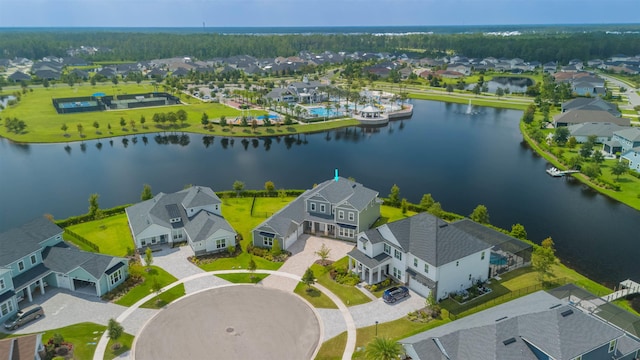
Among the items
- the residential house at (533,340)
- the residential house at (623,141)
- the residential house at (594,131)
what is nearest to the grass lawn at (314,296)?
the residential house at (533,340)

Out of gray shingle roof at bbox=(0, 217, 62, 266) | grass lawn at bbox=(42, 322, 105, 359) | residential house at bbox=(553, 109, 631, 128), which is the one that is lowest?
grass lawn at bbox=(42, 322, 105, 359)

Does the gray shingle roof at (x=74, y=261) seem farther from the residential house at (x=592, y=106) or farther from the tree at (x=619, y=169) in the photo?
the residential house at (x=592, y=106)

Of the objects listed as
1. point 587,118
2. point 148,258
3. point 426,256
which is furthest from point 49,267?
point 587,118

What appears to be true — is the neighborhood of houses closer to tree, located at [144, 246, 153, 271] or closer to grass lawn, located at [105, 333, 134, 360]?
tree, located at [144, 246, 153, 271]

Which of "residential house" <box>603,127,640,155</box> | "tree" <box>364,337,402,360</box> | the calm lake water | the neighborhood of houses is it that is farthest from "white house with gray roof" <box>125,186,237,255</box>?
"residential house" <box>603,127,640,155</box>

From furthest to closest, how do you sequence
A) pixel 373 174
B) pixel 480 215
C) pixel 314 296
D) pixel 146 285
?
pixel 373 174, pixel 480 215, pixel 146 285, pixel 314 296

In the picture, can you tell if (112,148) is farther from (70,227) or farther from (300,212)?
(300,212)

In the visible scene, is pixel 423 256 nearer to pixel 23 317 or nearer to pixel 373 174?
pixel 23 317
